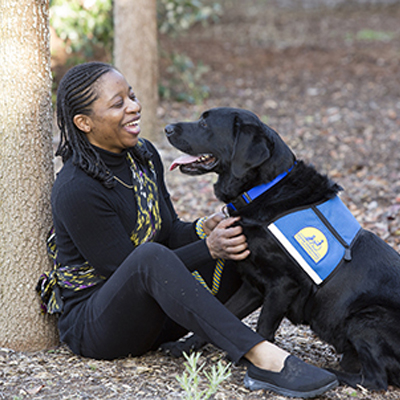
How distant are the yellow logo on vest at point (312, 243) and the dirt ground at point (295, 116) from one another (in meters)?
0.66

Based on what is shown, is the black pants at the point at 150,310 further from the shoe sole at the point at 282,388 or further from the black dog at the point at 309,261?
the black dog at the point at 309,261

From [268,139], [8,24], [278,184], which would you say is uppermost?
[8,24]

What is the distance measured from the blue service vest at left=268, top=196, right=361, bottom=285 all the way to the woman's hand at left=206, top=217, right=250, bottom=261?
17 cm

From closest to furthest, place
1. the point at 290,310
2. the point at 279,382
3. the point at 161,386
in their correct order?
the point at 279,382
the point at 161,386
the point at 290,310

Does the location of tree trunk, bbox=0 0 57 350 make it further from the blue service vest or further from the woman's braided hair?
the blue service vest

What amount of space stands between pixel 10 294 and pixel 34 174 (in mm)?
687

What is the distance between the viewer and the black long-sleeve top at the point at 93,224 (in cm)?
265

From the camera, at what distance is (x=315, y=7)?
2022 centimetres

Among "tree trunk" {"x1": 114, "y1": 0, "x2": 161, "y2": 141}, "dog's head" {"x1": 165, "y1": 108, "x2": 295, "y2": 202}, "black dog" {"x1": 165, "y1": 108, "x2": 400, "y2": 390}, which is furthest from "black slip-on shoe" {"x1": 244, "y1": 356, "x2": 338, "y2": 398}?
"tree trunk" {"x1": 114, "y1": 0, "x2": 161, "y2": 141}

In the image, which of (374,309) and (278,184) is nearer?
(374,309)

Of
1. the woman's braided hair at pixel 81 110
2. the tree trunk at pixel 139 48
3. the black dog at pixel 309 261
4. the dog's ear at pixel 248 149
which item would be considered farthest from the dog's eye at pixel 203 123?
the tree trunk at pixel 139 48

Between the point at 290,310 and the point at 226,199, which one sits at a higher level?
the point at 226,199

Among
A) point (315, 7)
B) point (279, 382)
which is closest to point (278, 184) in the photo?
point (279, 382)

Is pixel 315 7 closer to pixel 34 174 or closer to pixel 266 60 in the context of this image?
pixel 266 60
